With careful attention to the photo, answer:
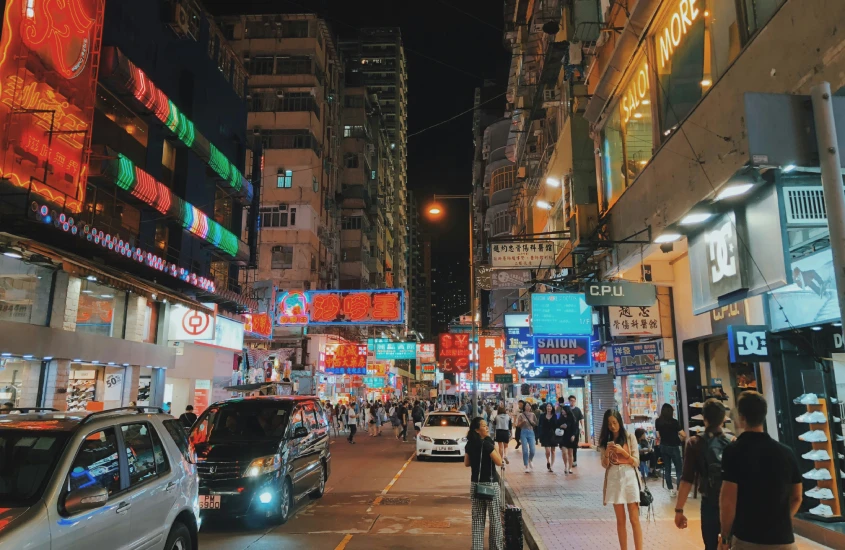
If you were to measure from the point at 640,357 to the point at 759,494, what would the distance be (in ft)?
38.2

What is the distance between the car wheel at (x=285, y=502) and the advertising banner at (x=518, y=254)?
7.61 meters

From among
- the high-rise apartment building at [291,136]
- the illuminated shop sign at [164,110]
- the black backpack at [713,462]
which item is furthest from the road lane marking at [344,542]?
the high-rise apartment building at [291,136]

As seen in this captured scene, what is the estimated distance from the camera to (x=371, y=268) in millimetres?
65000

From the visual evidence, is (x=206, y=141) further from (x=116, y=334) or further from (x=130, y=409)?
(x=130, y=409)

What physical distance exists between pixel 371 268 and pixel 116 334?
1815 inches

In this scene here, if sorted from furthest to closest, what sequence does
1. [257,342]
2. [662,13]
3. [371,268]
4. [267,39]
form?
[371,268]
[267,39]
[257,342]
[662,13]

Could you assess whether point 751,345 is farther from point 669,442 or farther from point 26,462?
point 26,462

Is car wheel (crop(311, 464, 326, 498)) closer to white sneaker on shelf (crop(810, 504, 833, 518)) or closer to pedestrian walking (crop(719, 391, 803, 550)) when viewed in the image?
white sneaker on shelf (crop(810, 504, 833, 518))

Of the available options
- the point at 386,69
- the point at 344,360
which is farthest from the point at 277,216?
the point at 386,69

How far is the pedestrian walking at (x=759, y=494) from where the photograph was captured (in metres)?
3.73

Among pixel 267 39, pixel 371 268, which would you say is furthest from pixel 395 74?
pixel 267 39

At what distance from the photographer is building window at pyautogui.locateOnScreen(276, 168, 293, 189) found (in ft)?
140

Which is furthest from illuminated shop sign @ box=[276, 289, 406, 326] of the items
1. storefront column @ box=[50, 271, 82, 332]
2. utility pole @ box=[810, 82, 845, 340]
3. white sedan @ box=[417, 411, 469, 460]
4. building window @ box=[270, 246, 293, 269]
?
utility pole @ box=[810, 82, 845, 340]

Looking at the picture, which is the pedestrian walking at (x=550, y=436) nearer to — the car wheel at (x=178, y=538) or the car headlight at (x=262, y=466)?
the car headlight at (x=262, y=466)
